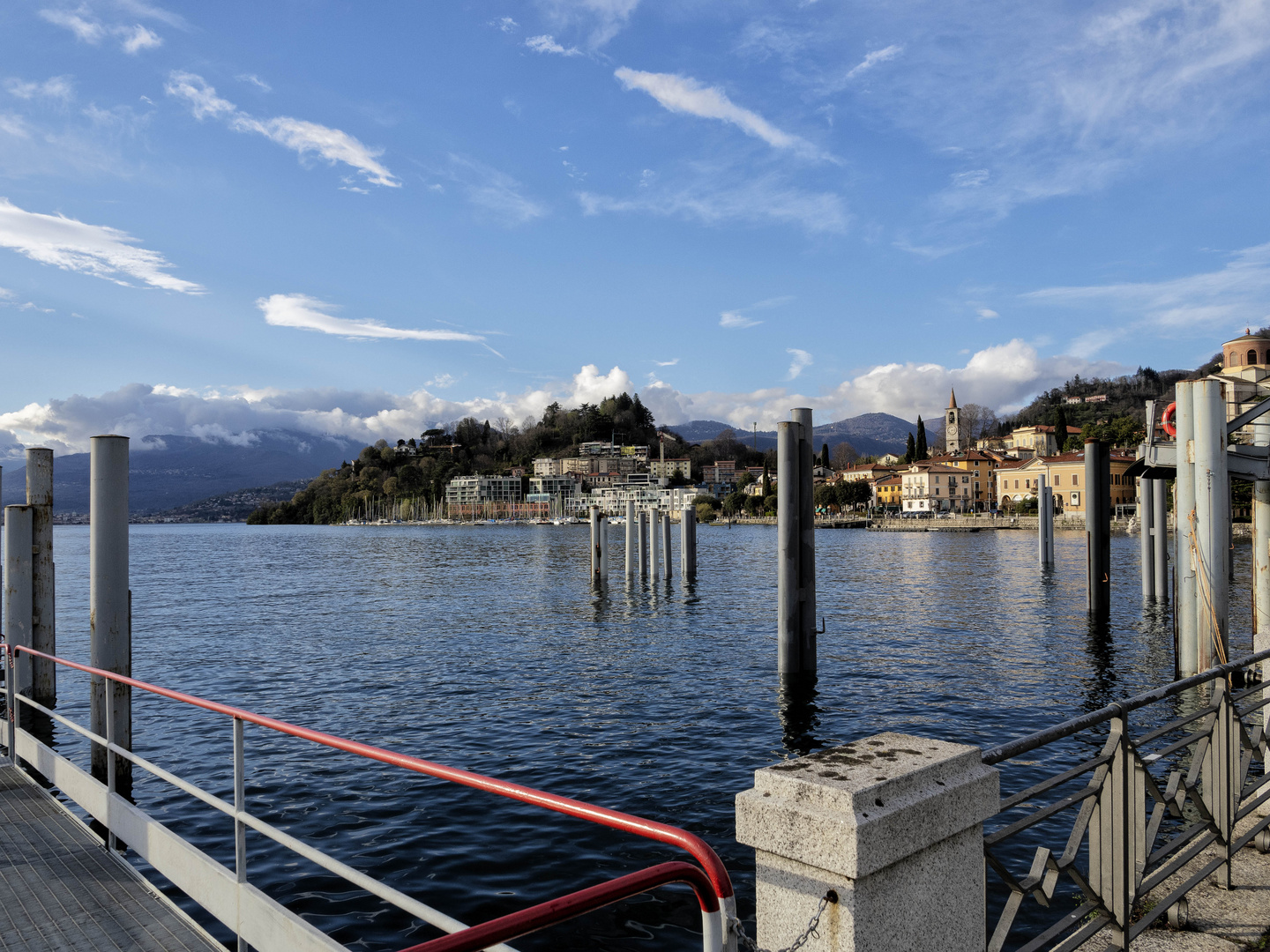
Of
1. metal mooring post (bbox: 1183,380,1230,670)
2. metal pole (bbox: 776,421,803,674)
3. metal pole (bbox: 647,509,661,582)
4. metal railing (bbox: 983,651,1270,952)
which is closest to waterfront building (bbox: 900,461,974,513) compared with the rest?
metal pole (bbox: 647,509,661,582)

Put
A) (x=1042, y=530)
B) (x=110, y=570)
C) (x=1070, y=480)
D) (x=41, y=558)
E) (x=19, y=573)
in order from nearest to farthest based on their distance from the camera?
(x=110, y=570) → (x=19, y=573) → (x=41, y=558) → (x=1042, y=530) → (x=1070, y=480)

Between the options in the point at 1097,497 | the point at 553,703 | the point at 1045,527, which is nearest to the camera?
the point at 553,703

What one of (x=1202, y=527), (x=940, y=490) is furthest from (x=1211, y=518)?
(x=940, y=490)

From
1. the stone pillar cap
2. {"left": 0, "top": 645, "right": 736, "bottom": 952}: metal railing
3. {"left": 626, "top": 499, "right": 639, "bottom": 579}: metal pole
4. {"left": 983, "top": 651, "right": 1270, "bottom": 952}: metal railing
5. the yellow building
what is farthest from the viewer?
the yellow building

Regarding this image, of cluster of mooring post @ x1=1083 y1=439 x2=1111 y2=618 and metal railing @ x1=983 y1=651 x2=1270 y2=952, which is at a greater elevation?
cluster of mooring post @ x1=1083 y1=439 x2=1111 y2=618

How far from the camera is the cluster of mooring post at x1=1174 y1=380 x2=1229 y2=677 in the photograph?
11836 mm

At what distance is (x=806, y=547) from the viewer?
15.3 meters

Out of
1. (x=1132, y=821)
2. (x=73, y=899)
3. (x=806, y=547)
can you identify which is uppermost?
(x=806, y=547)

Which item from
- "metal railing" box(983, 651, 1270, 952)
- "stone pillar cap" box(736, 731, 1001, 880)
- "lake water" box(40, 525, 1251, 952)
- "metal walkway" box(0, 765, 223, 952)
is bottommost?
"lake water" box(40, 525, 1251, 952)

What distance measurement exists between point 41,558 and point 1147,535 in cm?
3025

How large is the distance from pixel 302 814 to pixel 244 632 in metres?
19.1

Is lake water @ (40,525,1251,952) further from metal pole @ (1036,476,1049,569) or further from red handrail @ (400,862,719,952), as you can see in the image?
metal pole @ (1036,476,1049,569)

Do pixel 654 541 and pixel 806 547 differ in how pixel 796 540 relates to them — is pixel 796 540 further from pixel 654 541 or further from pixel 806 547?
pixel 654 541

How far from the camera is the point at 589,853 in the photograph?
8938 millimetres
